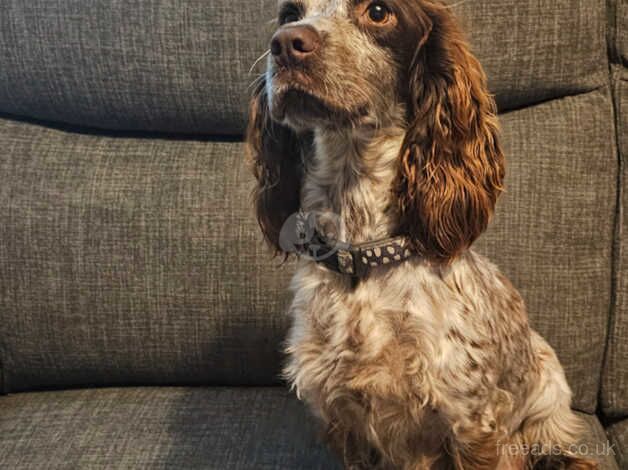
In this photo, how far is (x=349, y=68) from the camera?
1222mm

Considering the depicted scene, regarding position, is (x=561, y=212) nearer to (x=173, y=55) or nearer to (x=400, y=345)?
(x=400, y=345)

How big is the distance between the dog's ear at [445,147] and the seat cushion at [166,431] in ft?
2.10

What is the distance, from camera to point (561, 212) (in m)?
1.77

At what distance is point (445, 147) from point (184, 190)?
31.9 inches

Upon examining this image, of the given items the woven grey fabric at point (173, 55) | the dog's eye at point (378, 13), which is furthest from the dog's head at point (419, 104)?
the woven grey fabric at point (173, 55)

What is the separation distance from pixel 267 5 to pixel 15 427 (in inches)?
47.8

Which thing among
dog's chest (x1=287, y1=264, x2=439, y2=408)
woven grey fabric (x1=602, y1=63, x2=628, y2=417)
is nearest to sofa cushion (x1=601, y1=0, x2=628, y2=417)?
woven grey fabric (x1=602, y1=63, x2=628, y2=417)

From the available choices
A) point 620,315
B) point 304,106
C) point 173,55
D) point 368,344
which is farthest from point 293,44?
point 620,315

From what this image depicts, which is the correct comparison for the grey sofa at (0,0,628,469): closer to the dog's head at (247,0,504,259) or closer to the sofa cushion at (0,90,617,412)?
the sofa cushion at (0,90,617,412)

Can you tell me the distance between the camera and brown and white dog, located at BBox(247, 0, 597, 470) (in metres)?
1.25

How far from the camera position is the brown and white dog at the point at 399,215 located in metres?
1.25

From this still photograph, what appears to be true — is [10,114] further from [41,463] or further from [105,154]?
[41,463]

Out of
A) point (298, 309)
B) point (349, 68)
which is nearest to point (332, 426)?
point (298, 309)

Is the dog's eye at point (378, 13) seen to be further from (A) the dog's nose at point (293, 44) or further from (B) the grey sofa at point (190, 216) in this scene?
(B) the grey sofa at point (190, 216)
